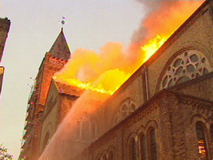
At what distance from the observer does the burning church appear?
1289cm

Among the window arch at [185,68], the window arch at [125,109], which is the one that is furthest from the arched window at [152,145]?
the window arch at [125,109]

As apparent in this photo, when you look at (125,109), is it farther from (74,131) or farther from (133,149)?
(133,149)

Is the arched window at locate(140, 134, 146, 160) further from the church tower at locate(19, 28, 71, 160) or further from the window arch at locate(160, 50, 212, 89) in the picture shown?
the church tower at locate(19, 28, 71, 160)

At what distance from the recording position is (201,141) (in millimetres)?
12828

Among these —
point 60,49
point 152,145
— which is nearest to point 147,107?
point 152,145

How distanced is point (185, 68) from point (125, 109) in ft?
27.6

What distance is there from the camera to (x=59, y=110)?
1114 inches

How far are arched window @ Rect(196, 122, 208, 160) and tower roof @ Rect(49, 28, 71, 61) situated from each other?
3902 cm

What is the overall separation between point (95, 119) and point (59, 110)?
364cm

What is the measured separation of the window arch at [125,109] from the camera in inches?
974

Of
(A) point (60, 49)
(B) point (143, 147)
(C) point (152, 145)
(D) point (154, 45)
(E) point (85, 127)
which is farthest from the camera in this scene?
(A) point (60, 49)

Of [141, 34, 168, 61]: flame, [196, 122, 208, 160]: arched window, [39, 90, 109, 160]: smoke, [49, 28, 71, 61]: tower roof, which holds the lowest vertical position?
[196, 122, 208, 160]: arched window

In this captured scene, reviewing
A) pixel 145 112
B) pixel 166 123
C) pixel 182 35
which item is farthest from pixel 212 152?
pixel 182 35

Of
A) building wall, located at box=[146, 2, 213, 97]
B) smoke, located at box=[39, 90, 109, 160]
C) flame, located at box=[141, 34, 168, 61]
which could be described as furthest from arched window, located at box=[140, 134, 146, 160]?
smoke, located at box=[39, 90, 109, 160]
